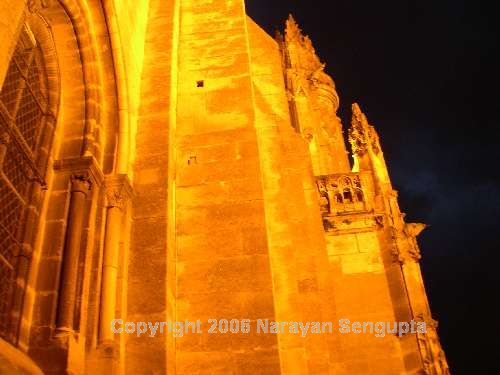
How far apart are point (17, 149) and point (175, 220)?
2.01 m

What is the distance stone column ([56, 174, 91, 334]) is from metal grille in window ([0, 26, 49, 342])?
14.5 inches

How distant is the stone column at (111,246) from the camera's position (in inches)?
197

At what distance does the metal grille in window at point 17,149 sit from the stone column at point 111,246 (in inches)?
30.0

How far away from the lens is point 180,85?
7.77m

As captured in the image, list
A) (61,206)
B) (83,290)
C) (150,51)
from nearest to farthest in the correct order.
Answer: (83,290)
(61,206)
(150,51)

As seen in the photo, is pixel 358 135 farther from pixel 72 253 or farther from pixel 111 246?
pixel 72 253

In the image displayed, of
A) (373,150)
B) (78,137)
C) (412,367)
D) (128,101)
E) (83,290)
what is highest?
(373,150)

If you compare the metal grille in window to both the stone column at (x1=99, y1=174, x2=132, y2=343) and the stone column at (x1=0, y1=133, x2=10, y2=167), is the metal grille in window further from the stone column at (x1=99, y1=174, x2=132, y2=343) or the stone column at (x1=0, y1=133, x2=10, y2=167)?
the stone column at (x1=99, y1=174, x2=132, y2=343)

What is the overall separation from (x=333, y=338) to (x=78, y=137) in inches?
148

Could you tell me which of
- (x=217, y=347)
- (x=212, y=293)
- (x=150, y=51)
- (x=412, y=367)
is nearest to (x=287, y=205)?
(x=212, y=293)

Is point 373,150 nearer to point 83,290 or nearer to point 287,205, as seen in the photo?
point 287,205

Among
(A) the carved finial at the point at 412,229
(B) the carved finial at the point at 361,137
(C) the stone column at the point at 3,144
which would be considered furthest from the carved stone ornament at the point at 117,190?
(B) the carved finial at the point at 361,137

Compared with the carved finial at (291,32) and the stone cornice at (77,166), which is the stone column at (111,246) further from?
the carved finial at (291,32)

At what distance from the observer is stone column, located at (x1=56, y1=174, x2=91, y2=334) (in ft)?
15.4
